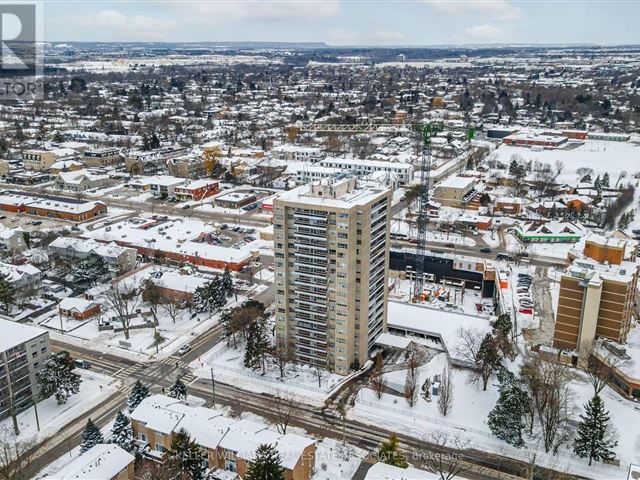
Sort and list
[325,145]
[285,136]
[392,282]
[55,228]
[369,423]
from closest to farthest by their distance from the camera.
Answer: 1. [369,423]
2. [392,282]
3. [55,228]
4. [325,145]
5. [285,136]

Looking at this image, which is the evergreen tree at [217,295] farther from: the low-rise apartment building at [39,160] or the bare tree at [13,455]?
the low-rise apartment building at [39,160]

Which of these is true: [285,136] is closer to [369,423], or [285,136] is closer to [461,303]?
[461,303]

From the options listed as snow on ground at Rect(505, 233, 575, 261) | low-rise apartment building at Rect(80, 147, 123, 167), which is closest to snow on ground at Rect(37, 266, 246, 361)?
snow on ground at Rect(505, 233, 575, 261)

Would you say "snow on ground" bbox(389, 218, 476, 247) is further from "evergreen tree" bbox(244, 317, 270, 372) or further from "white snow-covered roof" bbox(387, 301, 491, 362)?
"evergreen tree" bbox(244, 317, 270, 372)

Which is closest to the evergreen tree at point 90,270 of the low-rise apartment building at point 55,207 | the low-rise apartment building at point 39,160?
the low-rise apartment building at point 55,207

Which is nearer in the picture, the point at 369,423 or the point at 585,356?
the point at 369,423

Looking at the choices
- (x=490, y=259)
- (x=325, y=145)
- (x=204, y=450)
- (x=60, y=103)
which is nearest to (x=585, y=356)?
(x=490, y=259)
